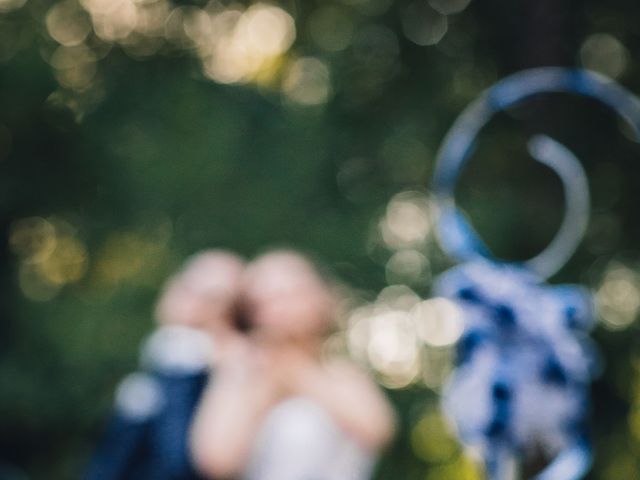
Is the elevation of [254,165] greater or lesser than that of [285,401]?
lesser

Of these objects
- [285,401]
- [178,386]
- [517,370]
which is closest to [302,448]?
[285,401]

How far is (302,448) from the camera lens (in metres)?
2.25

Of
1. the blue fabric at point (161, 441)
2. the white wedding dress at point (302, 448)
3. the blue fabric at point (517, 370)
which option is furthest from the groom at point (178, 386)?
the blue fabric at point (517, 370)

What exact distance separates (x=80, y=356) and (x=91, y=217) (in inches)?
38.7

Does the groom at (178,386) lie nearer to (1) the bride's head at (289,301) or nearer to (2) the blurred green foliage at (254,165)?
(1) the bride's head at (289,301)

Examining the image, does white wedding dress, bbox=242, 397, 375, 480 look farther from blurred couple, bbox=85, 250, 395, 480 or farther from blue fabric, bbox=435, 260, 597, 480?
blue fabric, bbox=435, 260, 597, 480

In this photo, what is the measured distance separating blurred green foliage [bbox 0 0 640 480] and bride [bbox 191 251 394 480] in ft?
12.0

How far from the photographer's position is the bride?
225cm

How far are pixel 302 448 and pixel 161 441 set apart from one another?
0.33 meters

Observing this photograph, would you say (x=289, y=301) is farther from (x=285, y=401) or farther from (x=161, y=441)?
(x=161, y=441)

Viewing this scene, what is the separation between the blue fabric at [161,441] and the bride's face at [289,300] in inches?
9.2

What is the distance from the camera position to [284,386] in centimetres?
232

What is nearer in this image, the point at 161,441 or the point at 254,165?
the point at 161,441

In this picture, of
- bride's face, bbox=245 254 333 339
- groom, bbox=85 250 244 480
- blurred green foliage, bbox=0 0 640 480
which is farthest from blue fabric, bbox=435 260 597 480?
blurred green foliage, bbox=0 0 640 480
